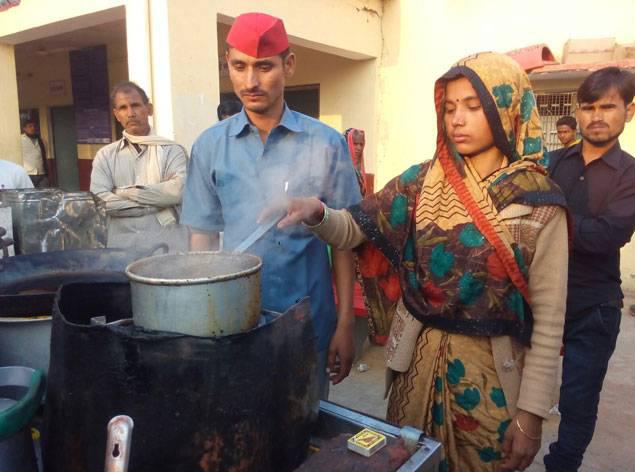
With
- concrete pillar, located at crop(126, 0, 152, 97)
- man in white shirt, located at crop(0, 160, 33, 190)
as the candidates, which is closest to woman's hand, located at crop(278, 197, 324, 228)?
man in white shirt, located at crop(0, 160, 33, 190)

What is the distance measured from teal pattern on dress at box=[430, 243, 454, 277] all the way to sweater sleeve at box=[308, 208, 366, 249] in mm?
273

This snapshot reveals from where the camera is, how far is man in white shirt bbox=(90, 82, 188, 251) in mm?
3293

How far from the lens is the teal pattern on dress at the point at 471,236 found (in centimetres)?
149

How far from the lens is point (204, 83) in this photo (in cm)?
481

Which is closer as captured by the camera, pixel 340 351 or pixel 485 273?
pixel 485 273

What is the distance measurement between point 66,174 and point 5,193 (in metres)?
8.35

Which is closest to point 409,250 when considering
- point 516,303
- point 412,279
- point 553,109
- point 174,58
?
point 412,279

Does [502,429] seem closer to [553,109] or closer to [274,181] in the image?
[274,181]

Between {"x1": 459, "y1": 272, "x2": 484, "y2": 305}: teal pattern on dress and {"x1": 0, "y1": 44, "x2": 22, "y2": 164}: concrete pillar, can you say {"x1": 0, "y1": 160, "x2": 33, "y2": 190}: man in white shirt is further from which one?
{"x1": 0, "y1": 44, "x2": 22, "y2": 164}: concrete pillar

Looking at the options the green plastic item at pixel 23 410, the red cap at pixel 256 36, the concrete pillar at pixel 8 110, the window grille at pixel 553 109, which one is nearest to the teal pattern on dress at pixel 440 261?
the red cap at pixel 256 36

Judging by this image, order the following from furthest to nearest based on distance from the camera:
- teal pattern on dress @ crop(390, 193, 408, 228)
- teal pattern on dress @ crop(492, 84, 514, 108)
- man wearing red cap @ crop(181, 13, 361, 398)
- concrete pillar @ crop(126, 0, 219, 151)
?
1. concrete pillar @ crop(126, 0, 219, 151)
2. man wearing red cap @ crop(181, 13, 361, 398)
3. teal pattern on dress @ crop(390, 193, 408, 228)
4. teal pattern on dress @ crop(492, 84, 514, 108)

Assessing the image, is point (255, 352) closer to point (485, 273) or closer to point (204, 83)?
point (485, 273)

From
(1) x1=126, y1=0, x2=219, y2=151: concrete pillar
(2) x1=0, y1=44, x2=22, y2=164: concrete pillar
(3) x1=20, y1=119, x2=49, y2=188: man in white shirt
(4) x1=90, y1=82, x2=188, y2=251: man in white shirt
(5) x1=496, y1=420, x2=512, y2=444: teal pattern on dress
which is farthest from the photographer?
(3) x1=20, y1=119, x2=49, y2=188: man in white shirt

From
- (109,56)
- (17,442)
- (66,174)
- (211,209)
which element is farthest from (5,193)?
(66,174)
